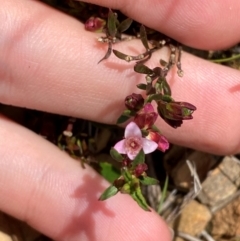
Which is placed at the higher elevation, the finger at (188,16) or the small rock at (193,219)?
the finger at (188,16)

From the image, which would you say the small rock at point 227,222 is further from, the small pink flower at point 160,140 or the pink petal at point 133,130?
the pink petal at point 133,130

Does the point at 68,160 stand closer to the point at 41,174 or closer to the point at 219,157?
the point at 41,174

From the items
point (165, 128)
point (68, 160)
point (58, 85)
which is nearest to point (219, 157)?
point (165, 128)

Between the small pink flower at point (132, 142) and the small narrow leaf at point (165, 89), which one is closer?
the small pink flower at point (132, 142)

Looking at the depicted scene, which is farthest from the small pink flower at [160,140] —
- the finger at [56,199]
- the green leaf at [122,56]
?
the finger at [56,199]

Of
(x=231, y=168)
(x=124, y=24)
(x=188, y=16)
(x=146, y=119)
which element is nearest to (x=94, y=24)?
(x=124, y=24)

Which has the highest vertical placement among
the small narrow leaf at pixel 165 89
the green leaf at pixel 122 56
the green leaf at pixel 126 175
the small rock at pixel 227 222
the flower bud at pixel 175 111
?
the flower bud at pixel 175 111

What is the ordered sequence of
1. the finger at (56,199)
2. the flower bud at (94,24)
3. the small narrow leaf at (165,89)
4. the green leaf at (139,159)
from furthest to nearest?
1. the finger at (56,199)
2. the flower bud at (94,24)
3. the small narrow leaf at (165,89)
4. the green leaf at (139,159)

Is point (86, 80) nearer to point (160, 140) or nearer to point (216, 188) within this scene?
point (160, 140)
